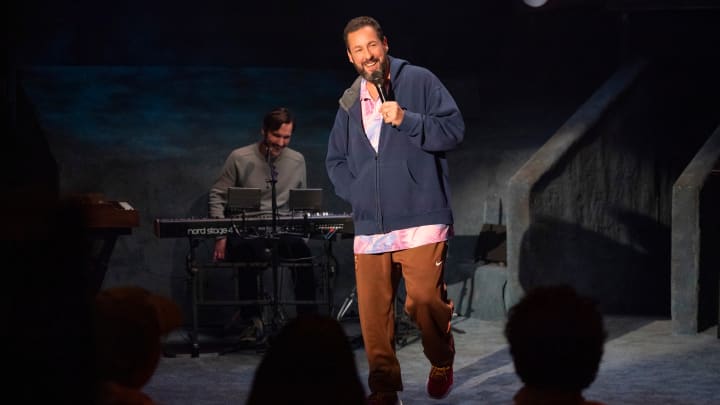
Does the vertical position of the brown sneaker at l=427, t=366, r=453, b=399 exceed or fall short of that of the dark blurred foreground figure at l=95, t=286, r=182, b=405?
it falls short

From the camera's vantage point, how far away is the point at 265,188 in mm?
8789

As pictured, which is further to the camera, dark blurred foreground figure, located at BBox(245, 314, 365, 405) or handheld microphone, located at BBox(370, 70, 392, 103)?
handheld microphone, located at BBox(370, 70, 392, 103)

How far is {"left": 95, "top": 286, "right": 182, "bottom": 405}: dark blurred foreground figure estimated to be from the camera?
7.03 feet

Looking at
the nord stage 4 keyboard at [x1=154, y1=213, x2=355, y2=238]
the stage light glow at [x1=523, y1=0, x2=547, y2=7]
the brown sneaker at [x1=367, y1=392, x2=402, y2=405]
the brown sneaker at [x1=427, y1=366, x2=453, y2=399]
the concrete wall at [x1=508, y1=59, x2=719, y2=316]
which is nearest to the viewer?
the brown sneaker at [x1=367, y1=392, x2=402, y2=405]

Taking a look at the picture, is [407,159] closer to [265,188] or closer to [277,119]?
[277,119]

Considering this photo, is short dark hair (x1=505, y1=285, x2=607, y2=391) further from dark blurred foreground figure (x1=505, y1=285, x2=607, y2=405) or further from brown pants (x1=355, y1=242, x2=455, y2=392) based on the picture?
brown pants (x1=355, y1=242, x2=455, y2=392)

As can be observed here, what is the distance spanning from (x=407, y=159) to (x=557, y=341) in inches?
124

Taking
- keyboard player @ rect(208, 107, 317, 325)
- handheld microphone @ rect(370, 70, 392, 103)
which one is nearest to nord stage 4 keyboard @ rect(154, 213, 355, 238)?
keyboard player @ rect(208, 107, 317, 325)

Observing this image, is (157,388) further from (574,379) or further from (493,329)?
(574,379)

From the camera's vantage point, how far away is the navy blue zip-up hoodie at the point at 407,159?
5.39 metres

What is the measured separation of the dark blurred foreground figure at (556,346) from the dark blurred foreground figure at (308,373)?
0.52m

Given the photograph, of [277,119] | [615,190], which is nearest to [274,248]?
[277,119]

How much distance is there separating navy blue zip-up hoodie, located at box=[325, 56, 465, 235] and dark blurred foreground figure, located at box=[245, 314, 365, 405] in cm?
339

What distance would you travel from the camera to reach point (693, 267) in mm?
8336
